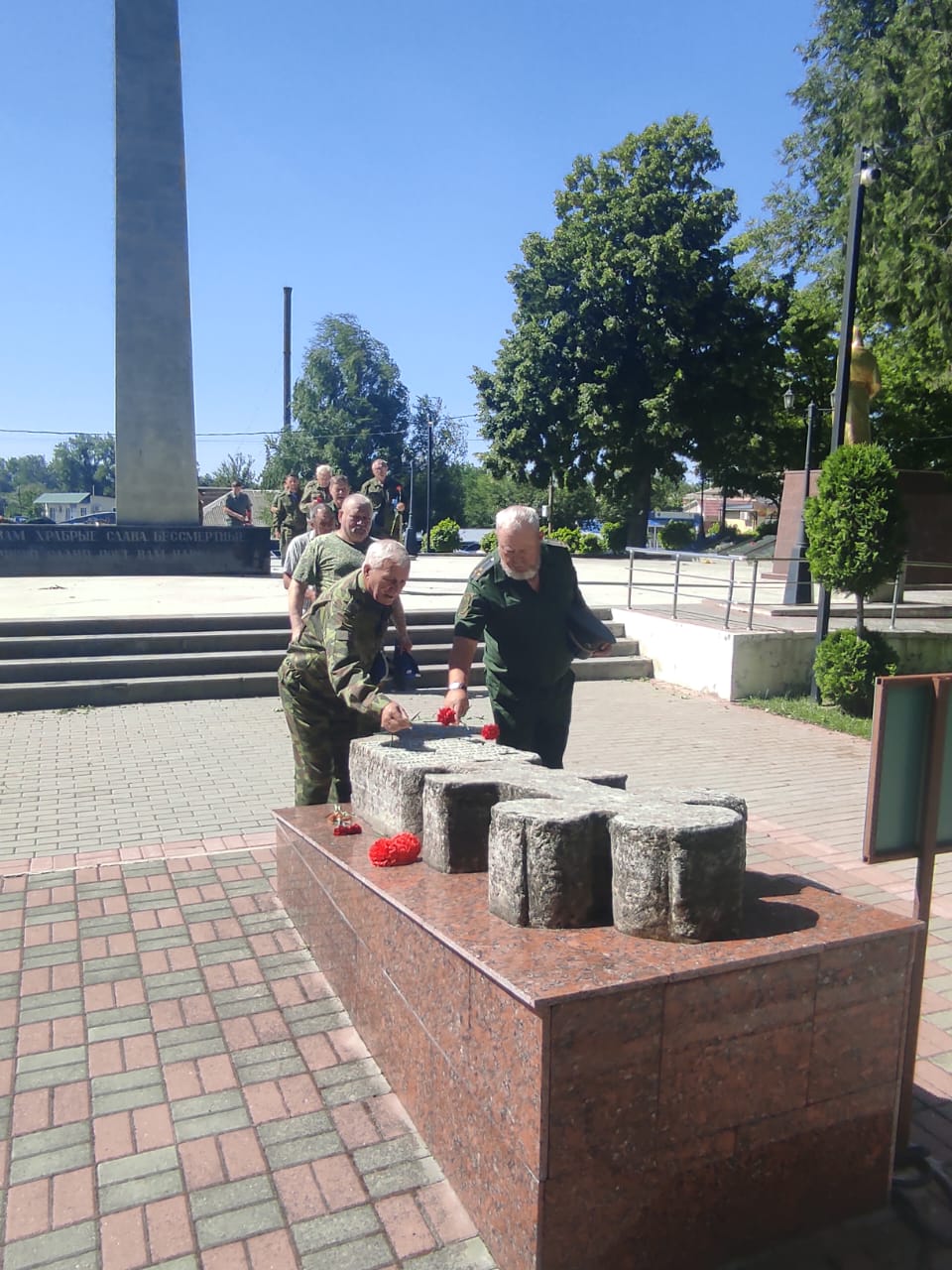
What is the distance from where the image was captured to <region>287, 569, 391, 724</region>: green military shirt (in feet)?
12.7

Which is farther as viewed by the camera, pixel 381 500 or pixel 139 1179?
pixel 381 500

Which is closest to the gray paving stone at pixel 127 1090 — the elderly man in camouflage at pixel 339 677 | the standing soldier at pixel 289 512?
the elderly man in camouflage at pixel 339 677

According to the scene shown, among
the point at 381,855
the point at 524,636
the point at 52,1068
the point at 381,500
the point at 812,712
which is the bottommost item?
the point at 52,1068

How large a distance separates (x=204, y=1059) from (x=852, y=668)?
805 centimetres

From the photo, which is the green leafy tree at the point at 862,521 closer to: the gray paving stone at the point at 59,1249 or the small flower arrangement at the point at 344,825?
the small flower arrangement at the point at 344,825

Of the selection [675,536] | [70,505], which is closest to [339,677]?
[675,536]

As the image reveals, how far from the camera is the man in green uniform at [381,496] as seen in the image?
40.5ft

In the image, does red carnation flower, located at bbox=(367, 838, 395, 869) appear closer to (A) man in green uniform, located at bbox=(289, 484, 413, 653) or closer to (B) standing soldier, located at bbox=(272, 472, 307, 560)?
(A) man in green uniform, located at bbox=(289, 484, 413, 653)

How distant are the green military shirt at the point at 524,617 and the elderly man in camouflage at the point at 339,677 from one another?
403 mm

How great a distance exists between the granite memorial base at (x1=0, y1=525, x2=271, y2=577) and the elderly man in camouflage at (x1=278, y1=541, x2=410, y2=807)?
502 inches

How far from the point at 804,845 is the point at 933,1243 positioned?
3.36 m

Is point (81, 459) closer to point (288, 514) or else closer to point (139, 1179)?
point (288, 514)

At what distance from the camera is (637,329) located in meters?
30.1

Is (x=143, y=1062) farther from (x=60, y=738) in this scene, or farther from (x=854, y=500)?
(x=854, y=500)
